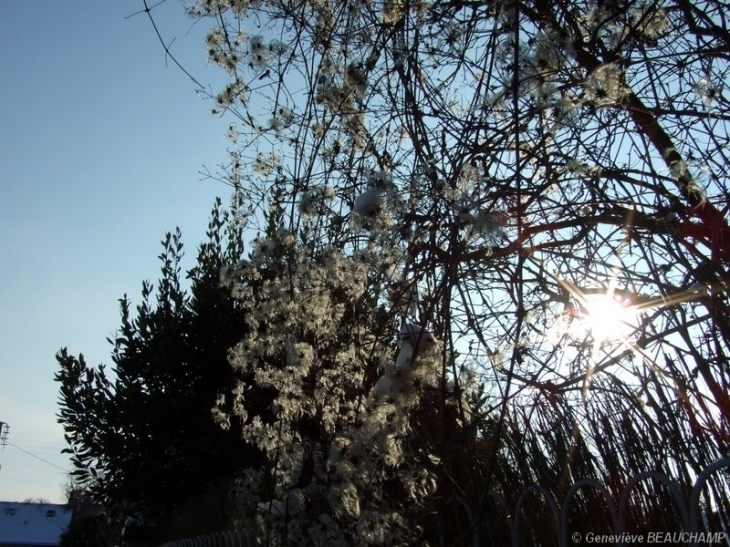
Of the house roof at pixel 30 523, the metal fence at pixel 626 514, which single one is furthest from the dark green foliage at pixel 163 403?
the house roof at pixel 30 523

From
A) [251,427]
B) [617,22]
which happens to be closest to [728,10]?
[617,22]

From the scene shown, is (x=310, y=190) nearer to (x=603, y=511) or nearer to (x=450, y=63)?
(x=450, y=63)

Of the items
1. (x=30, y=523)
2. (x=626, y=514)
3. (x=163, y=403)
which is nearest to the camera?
(x=626, y=514)

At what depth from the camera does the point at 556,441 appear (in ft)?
8.20

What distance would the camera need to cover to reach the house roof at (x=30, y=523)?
4234 centimetres

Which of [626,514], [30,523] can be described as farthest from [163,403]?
[30,523]

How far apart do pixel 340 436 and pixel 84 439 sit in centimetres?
767

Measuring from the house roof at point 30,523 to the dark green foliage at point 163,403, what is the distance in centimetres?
3584

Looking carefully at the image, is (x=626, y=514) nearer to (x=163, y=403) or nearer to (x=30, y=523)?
(x=163, y=403)

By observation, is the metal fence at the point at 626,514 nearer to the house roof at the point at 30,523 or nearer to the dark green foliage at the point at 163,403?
the dark green foliage at the point at 163,403

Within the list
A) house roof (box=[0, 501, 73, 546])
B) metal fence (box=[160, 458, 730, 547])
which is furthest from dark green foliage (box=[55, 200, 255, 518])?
house roof (box=[0, 501, 73, 546])

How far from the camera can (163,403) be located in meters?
8.98

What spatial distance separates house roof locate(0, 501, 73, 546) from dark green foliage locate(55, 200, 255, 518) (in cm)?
3584

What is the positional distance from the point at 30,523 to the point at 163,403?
4185 centimetres
